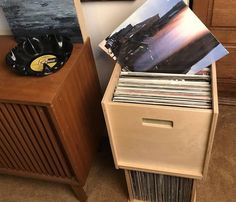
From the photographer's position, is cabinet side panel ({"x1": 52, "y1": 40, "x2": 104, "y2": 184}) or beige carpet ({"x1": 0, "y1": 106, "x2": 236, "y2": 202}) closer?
cabinet side panel ({"x1": 52, "y1": 40, "x2": 104, "y2": 184})

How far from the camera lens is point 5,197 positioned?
1.31m

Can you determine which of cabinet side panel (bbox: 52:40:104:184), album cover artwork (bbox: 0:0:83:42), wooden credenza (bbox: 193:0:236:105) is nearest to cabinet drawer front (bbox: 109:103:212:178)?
cabinet side panel (bbox: 52:40:104:184)

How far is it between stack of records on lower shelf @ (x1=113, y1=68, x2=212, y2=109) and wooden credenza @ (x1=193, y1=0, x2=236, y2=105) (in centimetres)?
38

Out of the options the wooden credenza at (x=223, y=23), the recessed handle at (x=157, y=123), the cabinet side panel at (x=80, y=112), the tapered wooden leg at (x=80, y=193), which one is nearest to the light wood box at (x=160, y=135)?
the recessed handle at (x=157, y=123)

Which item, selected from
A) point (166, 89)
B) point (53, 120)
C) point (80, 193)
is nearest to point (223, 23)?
point (166, 89)

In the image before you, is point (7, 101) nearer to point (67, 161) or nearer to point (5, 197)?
point (67, 161)

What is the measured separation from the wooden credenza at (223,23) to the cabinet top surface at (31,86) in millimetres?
552

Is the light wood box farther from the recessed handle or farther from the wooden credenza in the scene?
the wooden credenza

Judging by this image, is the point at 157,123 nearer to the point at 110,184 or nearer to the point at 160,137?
the point at 160,137

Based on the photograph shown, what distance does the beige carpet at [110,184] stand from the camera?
4.00 ft

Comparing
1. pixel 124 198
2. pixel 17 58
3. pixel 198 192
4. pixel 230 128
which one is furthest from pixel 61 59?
pixel 230 128

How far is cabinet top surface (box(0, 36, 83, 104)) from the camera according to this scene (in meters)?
0.86

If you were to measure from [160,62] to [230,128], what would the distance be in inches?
28.3

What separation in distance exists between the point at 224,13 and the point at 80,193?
3.12 ft
